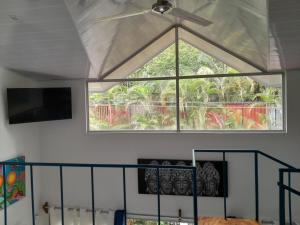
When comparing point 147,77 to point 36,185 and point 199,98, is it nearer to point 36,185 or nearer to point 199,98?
point 199,98

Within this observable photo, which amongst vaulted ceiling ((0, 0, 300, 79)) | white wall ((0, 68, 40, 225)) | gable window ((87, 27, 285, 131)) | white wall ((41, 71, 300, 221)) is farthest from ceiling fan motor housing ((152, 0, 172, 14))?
white wall ((0, 68, 40, 225))

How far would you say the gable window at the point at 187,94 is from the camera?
512 centimetres

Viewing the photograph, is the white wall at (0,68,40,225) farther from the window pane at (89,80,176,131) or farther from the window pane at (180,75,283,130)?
the window pane at (180,75,283,130)

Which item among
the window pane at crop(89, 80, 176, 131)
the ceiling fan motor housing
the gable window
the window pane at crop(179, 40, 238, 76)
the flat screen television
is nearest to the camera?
the ceiling fan motor housing

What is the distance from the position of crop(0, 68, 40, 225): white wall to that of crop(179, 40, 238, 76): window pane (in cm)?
280

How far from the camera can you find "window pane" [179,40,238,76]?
5250 mm

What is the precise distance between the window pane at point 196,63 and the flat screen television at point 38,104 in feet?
7.08

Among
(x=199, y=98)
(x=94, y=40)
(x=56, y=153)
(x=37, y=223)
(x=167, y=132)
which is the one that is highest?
(x=94, y=40)

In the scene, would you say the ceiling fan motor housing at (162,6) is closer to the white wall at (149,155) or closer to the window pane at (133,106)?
the window pane at (133,106)

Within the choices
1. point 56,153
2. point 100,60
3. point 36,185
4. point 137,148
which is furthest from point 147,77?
point 36,185

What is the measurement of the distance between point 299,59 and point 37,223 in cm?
534

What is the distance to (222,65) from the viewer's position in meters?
5.23

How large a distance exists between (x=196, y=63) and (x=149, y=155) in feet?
6.02

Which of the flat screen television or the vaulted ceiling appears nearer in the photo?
the vaulted ceiling
